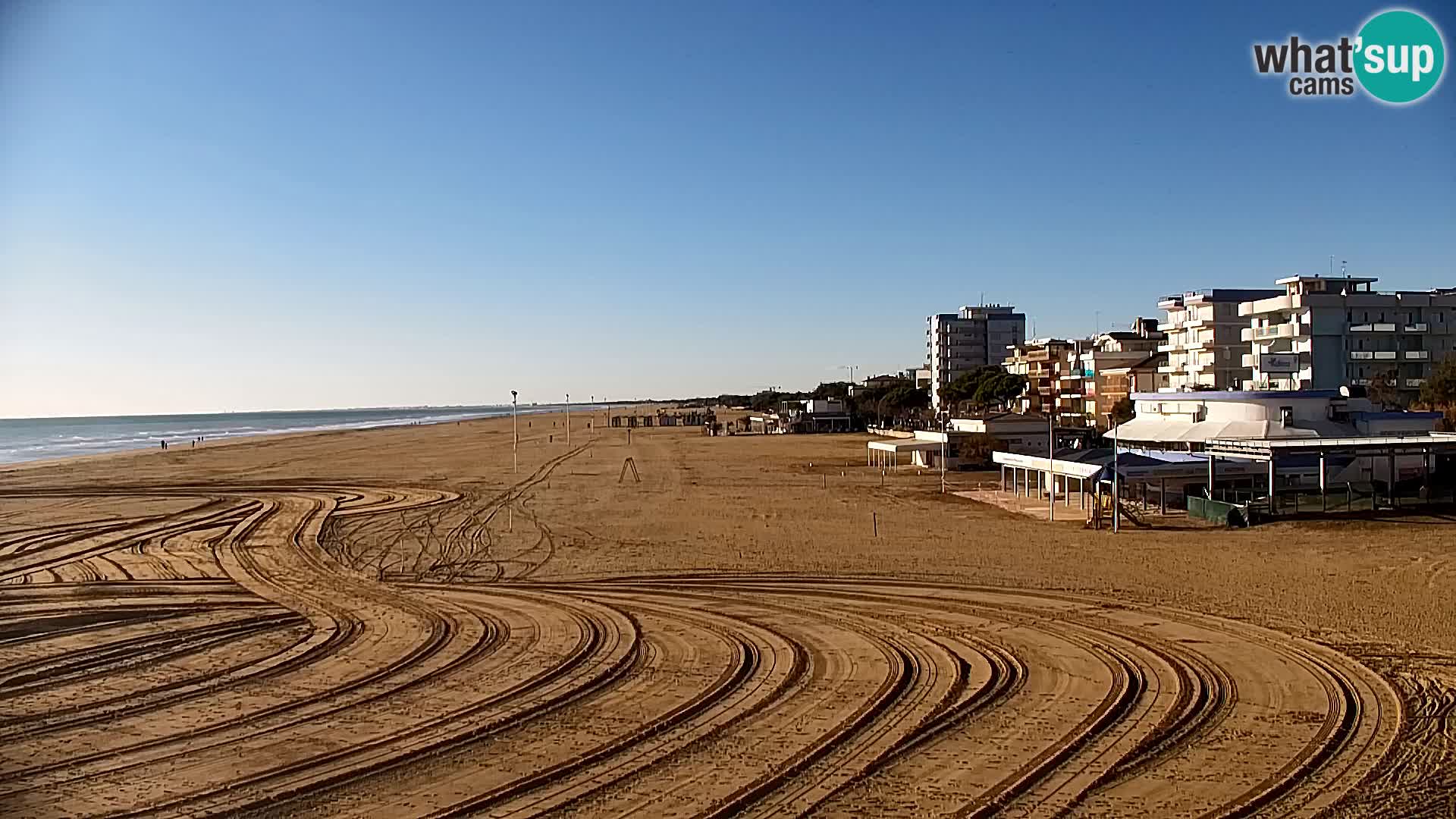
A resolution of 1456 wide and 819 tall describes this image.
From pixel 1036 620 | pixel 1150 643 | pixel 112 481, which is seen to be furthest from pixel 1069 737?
pixel 112 481

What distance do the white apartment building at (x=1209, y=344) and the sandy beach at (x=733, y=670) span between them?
36.5m

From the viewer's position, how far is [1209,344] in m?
59.3

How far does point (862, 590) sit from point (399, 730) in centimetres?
898

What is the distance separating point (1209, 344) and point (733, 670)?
5492 cm

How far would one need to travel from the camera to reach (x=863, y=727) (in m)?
10.2

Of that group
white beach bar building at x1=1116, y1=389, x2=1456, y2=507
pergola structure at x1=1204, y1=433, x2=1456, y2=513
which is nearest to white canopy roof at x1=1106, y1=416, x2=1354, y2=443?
white beach bar building at x1=1116, y1=389, x2=1456, y2=507

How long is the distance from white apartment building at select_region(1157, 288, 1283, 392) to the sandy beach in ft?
120

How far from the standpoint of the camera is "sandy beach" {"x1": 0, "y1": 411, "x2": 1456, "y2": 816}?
8.73 m

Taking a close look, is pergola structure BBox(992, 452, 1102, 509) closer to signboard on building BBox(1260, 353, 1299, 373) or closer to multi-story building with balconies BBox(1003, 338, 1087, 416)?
signboard on building BBox(1260, 353, 1299, 373)

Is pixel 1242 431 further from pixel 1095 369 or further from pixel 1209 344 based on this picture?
pixel 1095 369

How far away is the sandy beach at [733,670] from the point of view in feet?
28.7

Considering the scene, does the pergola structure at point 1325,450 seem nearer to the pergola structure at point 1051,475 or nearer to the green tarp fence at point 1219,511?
the green tarp fence at point 1219,511

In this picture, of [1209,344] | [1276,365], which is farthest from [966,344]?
[1276,365]

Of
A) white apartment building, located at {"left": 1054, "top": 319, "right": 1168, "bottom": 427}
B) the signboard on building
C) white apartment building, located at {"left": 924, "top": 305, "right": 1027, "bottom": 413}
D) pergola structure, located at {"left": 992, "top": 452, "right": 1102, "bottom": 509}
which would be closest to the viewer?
pergola structure, located at {"left": 992, "top": 452, "right": 1102, "bottom": 509}
